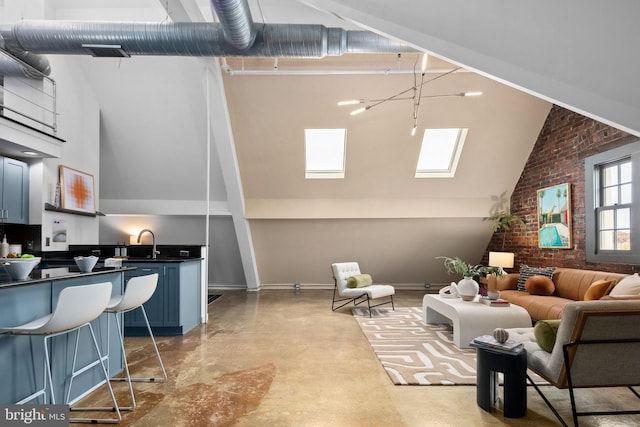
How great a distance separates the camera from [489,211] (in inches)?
294

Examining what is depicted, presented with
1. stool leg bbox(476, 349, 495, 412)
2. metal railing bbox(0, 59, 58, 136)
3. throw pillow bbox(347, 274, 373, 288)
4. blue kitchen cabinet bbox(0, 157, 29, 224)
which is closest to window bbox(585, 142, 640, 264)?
stool leg bbox(476, 349, 495, 412)

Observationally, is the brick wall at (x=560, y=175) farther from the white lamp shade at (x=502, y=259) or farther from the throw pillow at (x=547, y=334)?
the throw pillow at (x=547, y=334)

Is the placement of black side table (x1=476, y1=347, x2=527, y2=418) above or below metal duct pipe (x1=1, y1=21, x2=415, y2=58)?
below

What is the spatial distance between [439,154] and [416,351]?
4333mm

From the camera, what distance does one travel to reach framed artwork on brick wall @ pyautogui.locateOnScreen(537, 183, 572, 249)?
5684 millimetres

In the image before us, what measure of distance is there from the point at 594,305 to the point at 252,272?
21.8 feet

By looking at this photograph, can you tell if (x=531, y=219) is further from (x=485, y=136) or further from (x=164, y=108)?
(x=164, y=108)

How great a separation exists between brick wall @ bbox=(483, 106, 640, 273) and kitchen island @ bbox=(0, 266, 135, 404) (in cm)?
577

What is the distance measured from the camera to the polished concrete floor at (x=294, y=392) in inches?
103

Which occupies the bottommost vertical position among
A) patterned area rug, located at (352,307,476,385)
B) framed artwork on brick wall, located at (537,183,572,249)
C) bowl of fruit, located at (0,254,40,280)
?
patterned area rug, located at (352,307,476,385)

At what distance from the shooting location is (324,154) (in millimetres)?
7387

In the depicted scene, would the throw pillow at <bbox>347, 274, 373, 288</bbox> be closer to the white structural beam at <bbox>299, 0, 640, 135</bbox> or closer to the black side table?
the black side table

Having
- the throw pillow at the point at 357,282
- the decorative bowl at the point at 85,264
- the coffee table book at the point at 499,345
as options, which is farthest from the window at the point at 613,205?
the decorative bowl at the point at 85,264

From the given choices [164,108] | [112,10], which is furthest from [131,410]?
[112,10]
